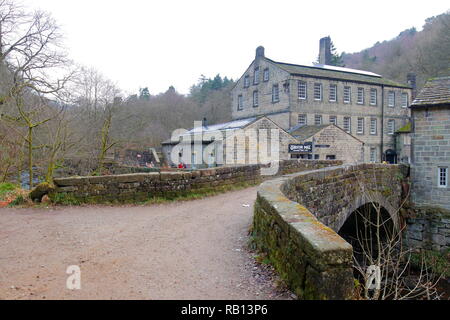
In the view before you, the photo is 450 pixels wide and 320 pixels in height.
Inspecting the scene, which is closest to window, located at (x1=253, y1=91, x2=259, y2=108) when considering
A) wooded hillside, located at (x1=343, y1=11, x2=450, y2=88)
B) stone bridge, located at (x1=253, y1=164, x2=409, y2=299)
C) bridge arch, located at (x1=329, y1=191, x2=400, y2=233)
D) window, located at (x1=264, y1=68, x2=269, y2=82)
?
window, located at (x1=264, y1=68, x2=269, y2=82)

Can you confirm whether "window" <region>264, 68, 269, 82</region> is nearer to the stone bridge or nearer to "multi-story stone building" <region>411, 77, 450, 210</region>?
"multi-story stone building" <region>411, 77, 450, 210</region>

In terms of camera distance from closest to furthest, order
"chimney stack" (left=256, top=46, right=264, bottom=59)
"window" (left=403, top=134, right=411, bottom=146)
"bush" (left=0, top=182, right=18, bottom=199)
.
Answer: "bush" (left=0, top=182, right=18, bottom=199), "chimney stack" (left=256, top=46, right=264, bottom=59), "window" (left=403, top=134, right=411, bottom=146)

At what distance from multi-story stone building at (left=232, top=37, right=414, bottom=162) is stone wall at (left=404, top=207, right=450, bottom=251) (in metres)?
17.0

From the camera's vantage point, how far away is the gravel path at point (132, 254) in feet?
12.7

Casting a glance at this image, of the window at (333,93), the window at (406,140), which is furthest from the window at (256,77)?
the window at (406,140)

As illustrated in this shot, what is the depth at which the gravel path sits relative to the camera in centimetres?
387

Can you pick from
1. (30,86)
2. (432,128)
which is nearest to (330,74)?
(432,128)

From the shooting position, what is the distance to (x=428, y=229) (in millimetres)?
16453

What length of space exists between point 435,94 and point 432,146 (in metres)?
2.50

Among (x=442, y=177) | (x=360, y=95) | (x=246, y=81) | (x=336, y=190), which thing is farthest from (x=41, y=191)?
(x=360, y=95)

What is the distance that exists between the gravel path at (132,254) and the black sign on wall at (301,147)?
661 inches

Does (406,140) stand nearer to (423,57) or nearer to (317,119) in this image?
(317,119)
